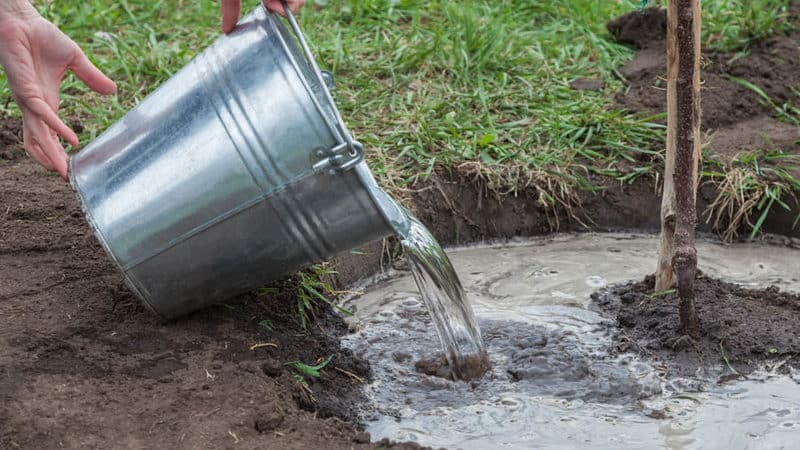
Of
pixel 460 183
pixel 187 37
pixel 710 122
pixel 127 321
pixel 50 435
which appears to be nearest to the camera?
pixel 50 435

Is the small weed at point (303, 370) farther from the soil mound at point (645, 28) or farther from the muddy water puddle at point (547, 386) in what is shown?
the soil mound at point (645, 28)

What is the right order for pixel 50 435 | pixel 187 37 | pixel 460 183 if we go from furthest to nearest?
pixel 187 37, pixel 460 183, pixel 50 435

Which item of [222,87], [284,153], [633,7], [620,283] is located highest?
[222,87]

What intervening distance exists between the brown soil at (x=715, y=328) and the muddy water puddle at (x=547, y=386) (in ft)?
0.20

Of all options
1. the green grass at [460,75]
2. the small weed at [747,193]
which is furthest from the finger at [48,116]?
the small weed at [747,193]

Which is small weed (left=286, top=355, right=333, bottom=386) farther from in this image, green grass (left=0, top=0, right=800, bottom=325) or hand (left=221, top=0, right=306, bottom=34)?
hand (left=221, top=0, right=306, bottom=34)

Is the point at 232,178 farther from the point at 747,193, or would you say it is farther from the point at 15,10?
the point at 747,193

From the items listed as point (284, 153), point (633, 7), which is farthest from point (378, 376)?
point (633, 7)

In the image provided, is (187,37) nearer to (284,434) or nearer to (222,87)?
(222,87)

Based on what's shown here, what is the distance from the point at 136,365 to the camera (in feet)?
9.39

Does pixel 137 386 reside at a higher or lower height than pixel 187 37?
lower

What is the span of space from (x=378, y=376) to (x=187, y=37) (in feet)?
7.94

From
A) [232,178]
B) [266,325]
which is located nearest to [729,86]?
[266,325]

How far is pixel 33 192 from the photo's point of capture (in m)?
3.81
